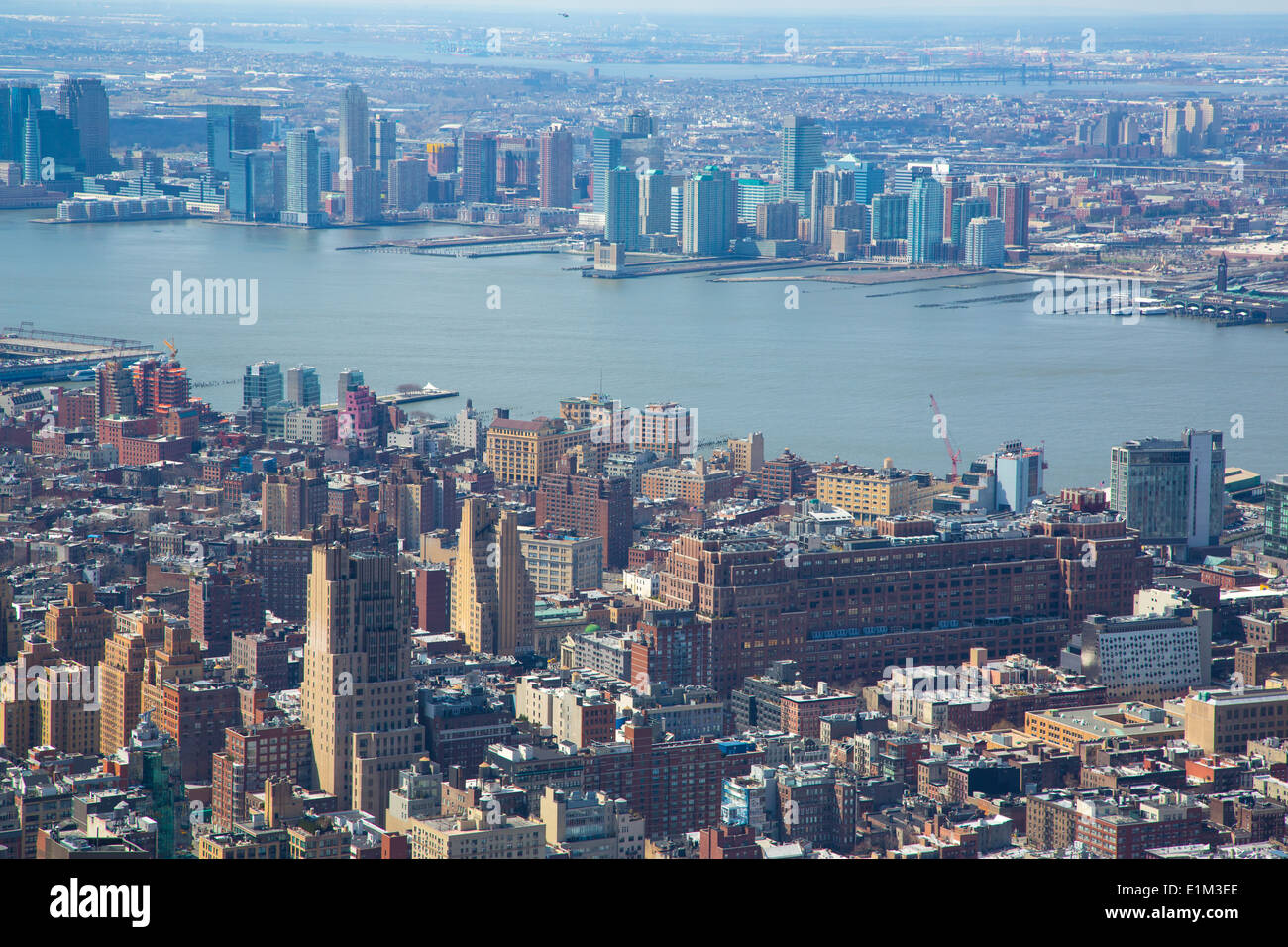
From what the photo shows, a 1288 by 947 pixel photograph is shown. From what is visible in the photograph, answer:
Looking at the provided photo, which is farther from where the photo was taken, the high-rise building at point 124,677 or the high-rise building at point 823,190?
the high-rise building at point 823,190

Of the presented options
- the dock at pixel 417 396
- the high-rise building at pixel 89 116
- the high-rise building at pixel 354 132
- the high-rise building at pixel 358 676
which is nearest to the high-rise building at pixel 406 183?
the high-rise building at pixel 354 132

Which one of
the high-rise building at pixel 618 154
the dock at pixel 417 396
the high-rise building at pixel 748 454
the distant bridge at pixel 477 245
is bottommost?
the dock at pixel 417 396

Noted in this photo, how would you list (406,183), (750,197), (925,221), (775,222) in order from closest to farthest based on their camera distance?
(925,221), (775,222), (750,197), (406,183)

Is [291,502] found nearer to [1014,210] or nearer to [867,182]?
[1014,210]

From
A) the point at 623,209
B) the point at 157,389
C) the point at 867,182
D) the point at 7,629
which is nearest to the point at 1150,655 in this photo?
the point at 7,629

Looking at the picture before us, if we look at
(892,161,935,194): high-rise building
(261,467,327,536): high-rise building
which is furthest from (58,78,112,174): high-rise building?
(261,467,327,536): high-rise building

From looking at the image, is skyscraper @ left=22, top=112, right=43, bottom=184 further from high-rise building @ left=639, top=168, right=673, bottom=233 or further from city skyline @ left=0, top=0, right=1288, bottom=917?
high-rise building @ left=639, top=168, right=673, bottom=233

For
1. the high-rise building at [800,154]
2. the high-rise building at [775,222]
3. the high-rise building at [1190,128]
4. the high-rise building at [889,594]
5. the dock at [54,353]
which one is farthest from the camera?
the high-rise building at [1190,128]

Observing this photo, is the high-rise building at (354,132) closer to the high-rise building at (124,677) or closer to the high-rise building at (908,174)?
the high-rise building at (908,174)
